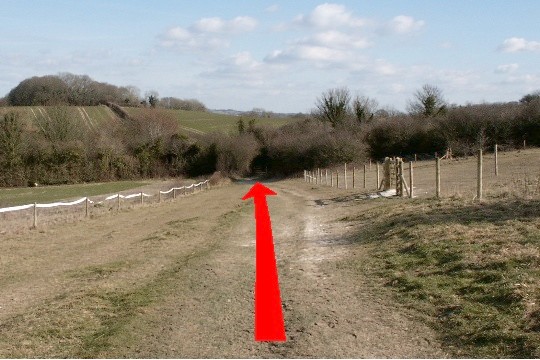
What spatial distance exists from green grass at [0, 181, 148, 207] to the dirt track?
33174mm

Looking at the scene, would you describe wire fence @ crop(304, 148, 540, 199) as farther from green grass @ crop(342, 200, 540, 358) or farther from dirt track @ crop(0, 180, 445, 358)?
dirt track @ crop(0, 180, 445, 358)

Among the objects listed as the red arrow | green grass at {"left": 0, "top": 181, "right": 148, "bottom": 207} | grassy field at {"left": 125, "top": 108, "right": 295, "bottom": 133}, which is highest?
grassy field at {"left": 125, "top": 108, "right": 295, "bottom": 133}

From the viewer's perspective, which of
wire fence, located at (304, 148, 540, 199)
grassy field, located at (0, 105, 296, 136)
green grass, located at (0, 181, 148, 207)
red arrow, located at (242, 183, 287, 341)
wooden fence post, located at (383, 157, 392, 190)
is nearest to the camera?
red arrow, located at (242, 183, 287, 341)

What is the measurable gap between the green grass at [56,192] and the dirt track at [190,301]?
3317 centimetres

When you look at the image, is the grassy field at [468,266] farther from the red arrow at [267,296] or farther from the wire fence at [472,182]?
the red arrow at [267,296]

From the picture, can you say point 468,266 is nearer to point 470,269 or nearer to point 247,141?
point 470,269

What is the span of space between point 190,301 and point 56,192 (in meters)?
51.1

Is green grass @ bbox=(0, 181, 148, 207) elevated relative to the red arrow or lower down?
lower down

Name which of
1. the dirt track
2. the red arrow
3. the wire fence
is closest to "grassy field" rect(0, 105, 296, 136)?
the wire fence

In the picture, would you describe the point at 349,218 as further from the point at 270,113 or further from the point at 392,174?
the point at 270,113

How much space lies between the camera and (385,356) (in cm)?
613

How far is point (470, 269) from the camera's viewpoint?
29.7 feet

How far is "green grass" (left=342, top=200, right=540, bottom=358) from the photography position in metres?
6.39

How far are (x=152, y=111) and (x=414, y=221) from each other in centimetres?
7482
